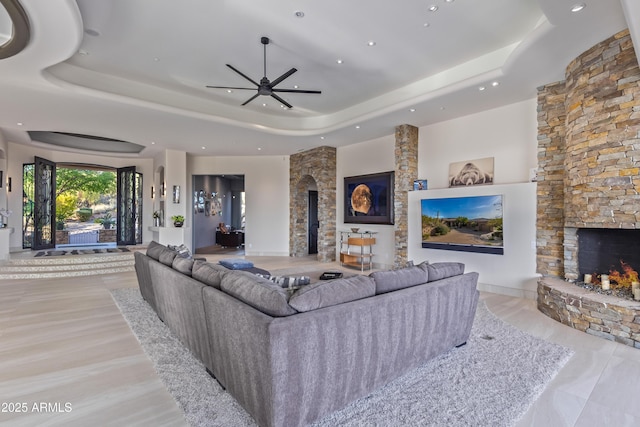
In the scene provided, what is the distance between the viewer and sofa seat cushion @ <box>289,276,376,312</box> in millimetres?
1956

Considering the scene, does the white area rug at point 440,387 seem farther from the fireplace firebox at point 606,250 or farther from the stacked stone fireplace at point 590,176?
the fireplace firebox at point 606,250

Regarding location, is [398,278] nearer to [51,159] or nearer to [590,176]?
[590,176]

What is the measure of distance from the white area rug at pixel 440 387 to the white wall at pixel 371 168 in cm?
427

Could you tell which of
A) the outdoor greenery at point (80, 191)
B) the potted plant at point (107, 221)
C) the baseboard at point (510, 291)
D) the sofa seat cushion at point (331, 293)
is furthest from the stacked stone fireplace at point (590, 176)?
the outdoor greenery at point (80, 191)

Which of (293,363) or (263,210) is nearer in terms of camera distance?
(293,363)

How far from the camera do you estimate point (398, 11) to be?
377 cm

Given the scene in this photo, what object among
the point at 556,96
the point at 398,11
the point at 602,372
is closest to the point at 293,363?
the point at 602,372

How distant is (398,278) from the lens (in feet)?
8.51

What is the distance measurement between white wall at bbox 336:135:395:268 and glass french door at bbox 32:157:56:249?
8420 millimetres

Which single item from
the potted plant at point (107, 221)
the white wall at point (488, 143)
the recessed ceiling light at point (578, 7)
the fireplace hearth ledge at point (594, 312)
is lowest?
the fireplace hearth ledge at point (594, 312)

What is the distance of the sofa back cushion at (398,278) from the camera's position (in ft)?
8.12

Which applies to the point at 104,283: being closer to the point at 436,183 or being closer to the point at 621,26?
the point at 436,183

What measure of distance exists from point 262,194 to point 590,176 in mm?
8303

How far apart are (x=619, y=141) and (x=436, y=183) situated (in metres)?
3.16
